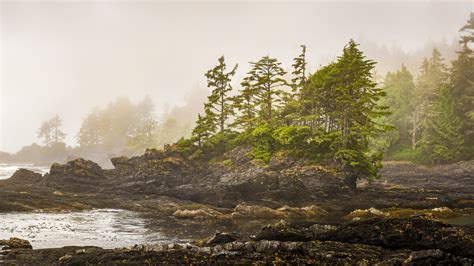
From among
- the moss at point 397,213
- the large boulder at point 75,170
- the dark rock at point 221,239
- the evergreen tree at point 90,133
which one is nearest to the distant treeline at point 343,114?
the moss at point 397,213

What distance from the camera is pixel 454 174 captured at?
47.5 m

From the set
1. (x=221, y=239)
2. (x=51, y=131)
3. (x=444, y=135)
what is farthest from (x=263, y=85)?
(x=51, y=131)

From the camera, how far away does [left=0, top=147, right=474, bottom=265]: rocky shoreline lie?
13234 mm

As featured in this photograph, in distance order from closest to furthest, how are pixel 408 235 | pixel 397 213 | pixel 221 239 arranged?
1. pixel 408 235
2. pixel 221 239
3. pixel 397 213

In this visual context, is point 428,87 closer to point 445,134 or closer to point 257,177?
point 445,134

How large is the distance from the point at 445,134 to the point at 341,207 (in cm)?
3420

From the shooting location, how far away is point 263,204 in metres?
33.4

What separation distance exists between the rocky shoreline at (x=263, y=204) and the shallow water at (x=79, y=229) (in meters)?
2.88

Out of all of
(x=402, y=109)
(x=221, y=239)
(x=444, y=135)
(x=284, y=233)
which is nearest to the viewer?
(x=284, y=233)

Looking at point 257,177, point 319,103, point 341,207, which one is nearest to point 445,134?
point 319,103

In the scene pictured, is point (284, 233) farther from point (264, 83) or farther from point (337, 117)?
point (264, 83)

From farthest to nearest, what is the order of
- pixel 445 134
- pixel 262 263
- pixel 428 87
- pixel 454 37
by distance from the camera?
pixel 454 37, pixel 428 87, pixel 445 134, pixel 262 263

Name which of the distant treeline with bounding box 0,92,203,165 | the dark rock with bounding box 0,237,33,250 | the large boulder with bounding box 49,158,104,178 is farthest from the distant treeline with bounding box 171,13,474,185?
the distant treeline with bounding box 0,92,203,165

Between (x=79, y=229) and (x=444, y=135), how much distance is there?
5535 cm
